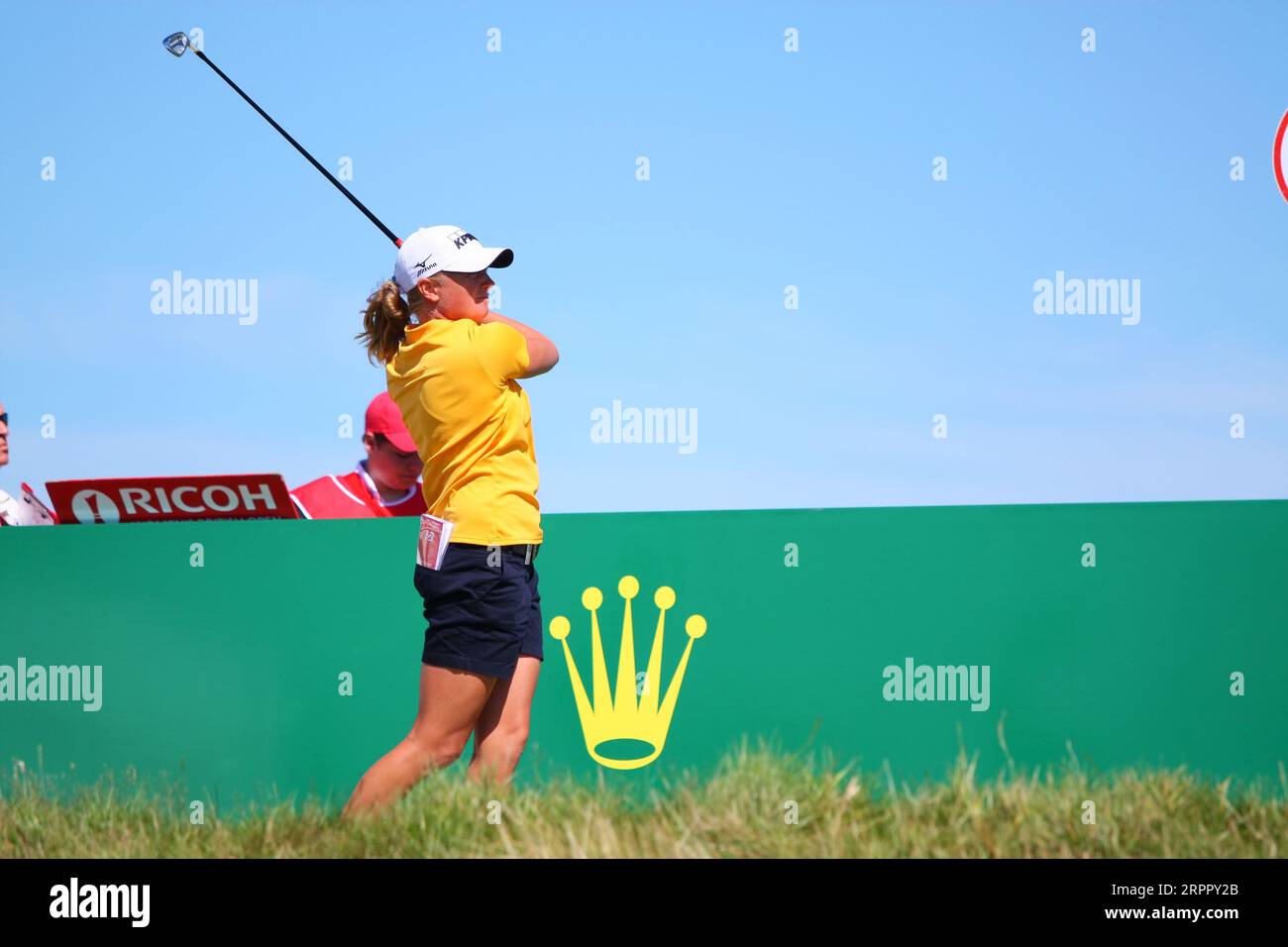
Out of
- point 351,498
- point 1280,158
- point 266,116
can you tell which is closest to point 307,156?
point 266,116

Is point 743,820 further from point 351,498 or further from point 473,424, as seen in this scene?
point 351,498

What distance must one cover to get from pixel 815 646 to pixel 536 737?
3.30ft

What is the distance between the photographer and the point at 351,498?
6051mm

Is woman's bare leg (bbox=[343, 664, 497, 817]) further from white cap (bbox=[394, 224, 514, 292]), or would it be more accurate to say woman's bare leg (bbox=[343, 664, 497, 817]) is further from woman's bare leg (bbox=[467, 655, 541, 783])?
white cap (bbox=[394, 224, 514, 292])

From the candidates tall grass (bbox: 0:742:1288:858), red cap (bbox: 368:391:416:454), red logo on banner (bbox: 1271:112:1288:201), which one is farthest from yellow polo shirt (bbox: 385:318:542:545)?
red logo on banner (bbox: 1271:112:1288:201)

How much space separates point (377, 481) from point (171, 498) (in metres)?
1.26

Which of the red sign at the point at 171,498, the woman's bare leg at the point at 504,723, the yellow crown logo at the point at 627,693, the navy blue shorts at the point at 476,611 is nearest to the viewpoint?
the navy blue shorts at the point at 476,611

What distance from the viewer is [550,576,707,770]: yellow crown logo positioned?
4676 mm

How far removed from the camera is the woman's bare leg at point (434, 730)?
12.7ft

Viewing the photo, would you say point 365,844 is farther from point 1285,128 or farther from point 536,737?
point 1285,128

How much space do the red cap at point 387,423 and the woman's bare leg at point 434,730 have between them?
2.20 meters

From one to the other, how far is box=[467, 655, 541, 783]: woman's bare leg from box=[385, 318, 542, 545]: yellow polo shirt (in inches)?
16.6
